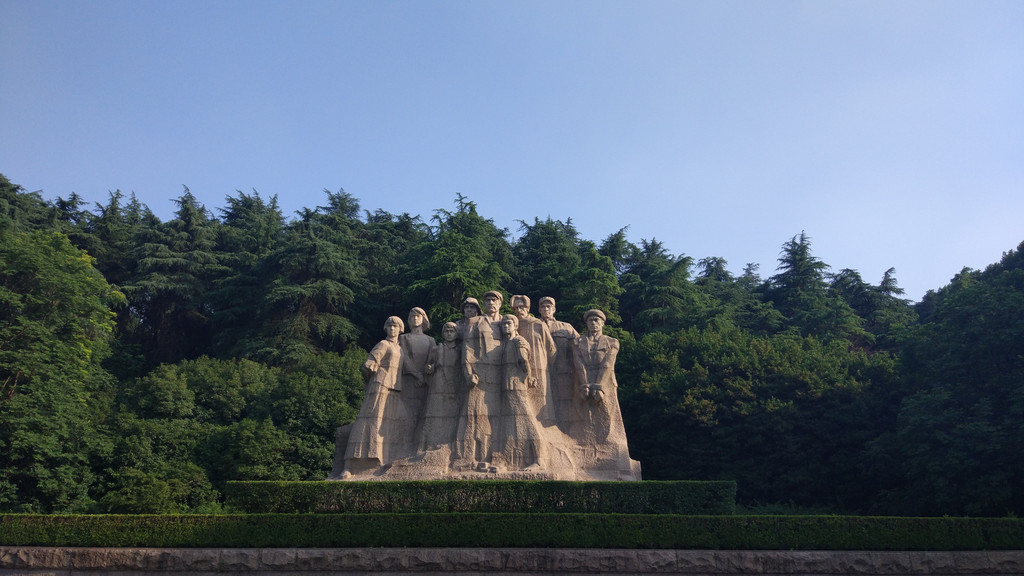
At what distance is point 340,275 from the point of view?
30.5 m

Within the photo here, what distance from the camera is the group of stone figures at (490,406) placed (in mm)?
13172

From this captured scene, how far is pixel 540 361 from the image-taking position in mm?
13852

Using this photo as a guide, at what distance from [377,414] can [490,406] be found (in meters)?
1.92

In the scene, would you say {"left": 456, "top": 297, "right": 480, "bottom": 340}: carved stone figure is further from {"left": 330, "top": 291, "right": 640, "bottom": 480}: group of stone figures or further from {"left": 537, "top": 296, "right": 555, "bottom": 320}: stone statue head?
{"left": 537, "top": 296, "right": 555, "bottom": 320}: stone statue head

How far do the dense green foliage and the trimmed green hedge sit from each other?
5109mm

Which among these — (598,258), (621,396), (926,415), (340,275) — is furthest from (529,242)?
(926,415)

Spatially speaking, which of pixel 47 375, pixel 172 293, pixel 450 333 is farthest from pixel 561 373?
pixel 172 293

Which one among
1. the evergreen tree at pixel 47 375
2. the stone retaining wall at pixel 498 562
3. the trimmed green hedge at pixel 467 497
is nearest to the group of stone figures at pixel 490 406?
the trimmed green hedge at pixel 467 497

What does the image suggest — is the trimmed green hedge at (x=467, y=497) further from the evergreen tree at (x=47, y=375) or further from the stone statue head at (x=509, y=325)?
the evergreen tree at (x=47, y=375)

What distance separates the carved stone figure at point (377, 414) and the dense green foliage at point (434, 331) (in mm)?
5038

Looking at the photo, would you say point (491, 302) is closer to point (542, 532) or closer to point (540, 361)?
point (540, 361)

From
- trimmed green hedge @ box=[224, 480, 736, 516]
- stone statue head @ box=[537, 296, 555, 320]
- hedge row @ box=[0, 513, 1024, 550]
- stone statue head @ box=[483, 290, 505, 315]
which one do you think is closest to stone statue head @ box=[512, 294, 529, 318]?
stone statue head @ box=[537, 296, 555, 320]

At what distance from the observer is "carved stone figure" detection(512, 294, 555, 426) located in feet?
44.9

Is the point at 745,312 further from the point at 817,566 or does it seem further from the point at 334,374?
the point at 817,566
